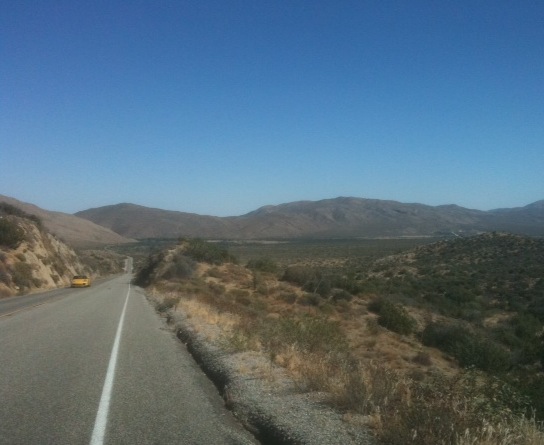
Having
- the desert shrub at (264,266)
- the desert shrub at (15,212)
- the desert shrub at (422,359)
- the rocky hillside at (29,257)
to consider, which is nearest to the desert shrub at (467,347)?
the desert shrub at (422,359)

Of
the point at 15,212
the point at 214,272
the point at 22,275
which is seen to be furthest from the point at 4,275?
the point at 15,212

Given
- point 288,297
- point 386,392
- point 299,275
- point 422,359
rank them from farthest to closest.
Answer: point 299,275
point 288,297
point 422,359
point 386,392

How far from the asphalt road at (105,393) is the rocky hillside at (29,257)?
90.7 ft

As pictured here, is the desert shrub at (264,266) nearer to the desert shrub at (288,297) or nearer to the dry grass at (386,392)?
the desert shrub at (288,297)

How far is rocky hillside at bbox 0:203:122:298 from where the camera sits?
43.1 metres

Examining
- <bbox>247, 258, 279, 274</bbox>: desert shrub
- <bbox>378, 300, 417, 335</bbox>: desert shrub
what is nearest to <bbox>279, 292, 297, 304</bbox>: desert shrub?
<bbox>378, 300, 417, 335</bbox>: desert shrub

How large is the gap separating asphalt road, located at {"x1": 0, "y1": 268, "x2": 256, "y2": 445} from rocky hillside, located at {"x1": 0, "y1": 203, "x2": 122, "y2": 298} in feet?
90.7

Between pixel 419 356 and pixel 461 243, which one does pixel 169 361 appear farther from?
pixel 461 243

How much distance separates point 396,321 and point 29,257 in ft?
120

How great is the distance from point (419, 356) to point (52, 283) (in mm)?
41712

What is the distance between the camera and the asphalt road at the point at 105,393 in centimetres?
673

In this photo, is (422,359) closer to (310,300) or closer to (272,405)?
(272,405)

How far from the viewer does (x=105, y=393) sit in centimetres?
879

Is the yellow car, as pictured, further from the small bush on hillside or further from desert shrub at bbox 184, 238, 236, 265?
the small bush on hillside
